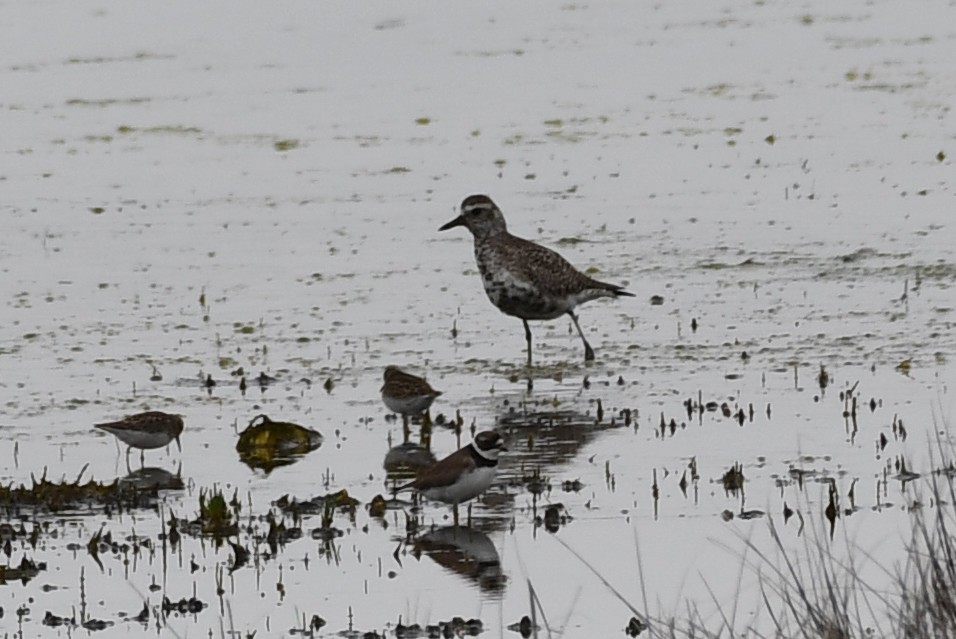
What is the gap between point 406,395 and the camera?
14.5m

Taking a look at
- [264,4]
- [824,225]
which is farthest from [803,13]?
[824,225]

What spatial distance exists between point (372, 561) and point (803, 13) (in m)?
35.1

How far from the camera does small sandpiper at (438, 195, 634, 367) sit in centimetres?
1766

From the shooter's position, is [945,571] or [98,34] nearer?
[945,571]

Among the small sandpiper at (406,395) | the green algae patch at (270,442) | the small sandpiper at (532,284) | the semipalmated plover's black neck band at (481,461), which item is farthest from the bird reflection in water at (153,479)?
the small sandpiper at (532,284)

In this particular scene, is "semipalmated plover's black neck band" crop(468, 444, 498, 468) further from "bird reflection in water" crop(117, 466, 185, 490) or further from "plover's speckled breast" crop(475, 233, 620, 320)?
"plover's speckled breast" crop(475, 233, 620, 320)

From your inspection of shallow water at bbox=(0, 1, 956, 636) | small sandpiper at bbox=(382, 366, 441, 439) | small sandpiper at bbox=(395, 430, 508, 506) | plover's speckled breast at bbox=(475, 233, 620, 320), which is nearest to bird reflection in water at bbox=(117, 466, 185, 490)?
shallow water at bbox=(0, 1, 956, 636)

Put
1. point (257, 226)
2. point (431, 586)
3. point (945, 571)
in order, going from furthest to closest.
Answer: point (257, 226) → point (431, 586) → point (945, 571)

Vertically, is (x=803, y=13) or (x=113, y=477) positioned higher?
(x=803, y=13)

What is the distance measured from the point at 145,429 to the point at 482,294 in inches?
282

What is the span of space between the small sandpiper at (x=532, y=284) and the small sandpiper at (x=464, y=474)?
509cm

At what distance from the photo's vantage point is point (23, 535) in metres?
12.1

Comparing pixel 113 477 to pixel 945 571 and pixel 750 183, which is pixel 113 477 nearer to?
pixel 945 571

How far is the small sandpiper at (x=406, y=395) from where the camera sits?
14.5m
